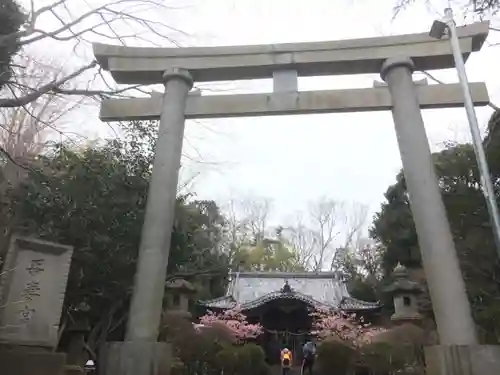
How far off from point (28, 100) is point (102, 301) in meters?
5.86

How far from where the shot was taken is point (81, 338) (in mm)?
9547

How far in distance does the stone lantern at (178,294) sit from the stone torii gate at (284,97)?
20.7 ft

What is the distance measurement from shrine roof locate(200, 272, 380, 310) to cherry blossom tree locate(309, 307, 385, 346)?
1.33 ft

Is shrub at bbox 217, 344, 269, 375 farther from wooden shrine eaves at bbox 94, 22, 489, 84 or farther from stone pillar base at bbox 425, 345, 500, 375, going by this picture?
wooden shrine eaves at bbox 94, 22, 489, 84

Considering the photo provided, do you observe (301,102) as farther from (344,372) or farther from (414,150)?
(344,372)

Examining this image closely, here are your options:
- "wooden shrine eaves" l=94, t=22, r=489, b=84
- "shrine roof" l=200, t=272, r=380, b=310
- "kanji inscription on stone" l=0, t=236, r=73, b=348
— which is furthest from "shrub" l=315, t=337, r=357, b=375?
"kanji inscription on stone" l=0, t=236, r=73, b=348

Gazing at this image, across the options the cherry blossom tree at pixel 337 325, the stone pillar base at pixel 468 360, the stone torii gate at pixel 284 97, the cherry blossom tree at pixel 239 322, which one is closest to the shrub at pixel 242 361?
the cherry blossom tree at pixel 337 325

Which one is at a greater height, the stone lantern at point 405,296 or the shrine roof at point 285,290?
the shrine roof at point 285,290

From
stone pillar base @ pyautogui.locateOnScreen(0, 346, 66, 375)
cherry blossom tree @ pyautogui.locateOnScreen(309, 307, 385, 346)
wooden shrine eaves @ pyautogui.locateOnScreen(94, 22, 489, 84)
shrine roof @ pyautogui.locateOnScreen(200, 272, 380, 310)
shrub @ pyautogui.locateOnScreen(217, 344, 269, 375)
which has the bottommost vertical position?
stone pillar base @ pyautogui.locateOnScreen(0, 346, 66, 375)

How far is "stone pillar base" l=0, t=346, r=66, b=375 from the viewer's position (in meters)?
4.76

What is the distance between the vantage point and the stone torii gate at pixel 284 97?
6312 mm

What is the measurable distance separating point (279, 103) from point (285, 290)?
1308 cm

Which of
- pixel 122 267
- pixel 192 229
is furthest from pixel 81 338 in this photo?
pixel 192 229

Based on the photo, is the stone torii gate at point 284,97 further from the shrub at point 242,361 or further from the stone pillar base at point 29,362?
the shrub at point 242,361
